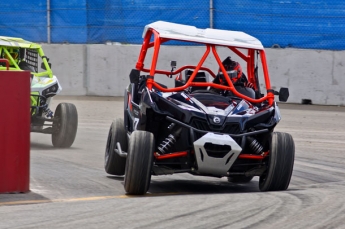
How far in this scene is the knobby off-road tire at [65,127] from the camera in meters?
12.5

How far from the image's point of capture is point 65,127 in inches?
494

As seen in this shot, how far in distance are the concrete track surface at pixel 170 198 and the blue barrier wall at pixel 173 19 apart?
4134mm

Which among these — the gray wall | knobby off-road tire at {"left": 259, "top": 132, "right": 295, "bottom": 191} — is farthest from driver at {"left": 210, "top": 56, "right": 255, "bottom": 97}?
the gray wall

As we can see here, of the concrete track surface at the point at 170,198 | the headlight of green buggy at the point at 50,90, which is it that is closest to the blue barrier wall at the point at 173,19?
the concrete track surface at the point at 170,198

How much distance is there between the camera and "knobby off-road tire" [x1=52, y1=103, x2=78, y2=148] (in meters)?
12.5

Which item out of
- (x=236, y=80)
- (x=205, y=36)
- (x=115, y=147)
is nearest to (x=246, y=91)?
(x=236, y=80)

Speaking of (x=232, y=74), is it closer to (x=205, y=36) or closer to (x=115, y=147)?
(x=205, y=36)

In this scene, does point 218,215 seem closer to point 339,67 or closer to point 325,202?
point 325,202

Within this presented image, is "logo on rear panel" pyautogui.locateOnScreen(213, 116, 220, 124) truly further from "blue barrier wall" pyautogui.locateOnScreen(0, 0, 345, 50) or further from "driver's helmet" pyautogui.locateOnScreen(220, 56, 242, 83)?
"blue barrier wall" pyautogui.locateOnScreen(0, 0, 345, 50)

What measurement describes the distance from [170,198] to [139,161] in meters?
0.70

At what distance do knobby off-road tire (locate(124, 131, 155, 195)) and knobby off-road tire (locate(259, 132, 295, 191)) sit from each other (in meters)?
1.14

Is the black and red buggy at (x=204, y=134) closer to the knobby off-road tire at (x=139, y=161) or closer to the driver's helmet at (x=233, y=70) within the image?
the knobby off-road tire at (x=139, y=161)

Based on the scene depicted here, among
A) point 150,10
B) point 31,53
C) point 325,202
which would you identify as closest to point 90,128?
point 31,53

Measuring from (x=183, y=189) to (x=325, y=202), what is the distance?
2.26 m
